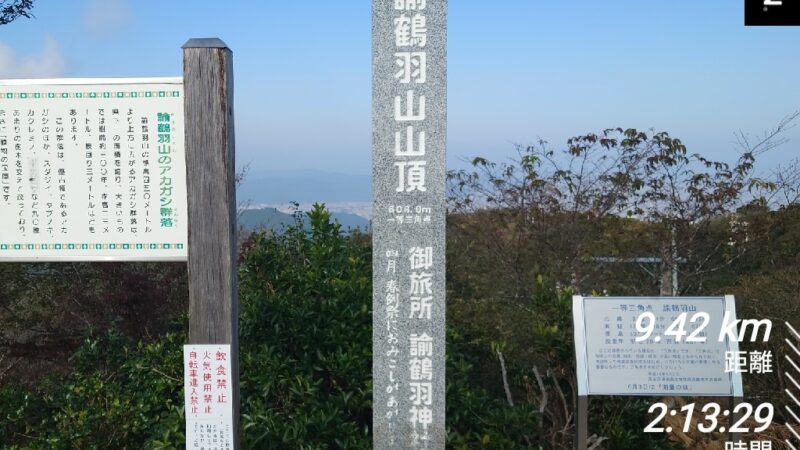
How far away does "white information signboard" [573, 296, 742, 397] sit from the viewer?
4977mm

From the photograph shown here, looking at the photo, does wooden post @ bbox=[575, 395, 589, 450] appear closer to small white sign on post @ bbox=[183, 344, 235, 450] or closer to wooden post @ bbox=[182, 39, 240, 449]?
small white sign on post @ bbox=[183, 344, 235, 450]

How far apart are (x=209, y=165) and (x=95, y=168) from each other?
0.67 m

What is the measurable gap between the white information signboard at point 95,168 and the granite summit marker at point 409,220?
1.13 m

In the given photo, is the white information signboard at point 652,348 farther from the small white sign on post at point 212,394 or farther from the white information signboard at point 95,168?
the white information signboard at point 95,168

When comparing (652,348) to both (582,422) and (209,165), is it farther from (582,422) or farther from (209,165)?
(209,165)

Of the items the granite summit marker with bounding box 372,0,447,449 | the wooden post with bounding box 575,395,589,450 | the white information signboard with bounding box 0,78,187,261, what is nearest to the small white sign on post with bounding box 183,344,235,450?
the white information signboard with bounding box 0,78,187,261

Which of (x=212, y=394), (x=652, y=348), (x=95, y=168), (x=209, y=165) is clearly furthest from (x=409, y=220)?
(x=652, y=348)

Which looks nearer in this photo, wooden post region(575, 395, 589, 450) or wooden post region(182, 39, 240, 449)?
wooden post region(182, 39, 240, 449)

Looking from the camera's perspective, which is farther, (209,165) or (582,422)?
(582,422)

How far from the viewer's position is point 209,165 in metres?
4.27

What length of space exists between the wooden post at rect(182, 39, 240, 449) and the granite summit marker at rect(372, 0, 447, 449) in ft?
2.68

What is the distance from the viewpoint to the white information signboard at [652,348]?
498cm

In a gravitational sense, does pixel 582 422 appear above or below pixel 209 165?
below

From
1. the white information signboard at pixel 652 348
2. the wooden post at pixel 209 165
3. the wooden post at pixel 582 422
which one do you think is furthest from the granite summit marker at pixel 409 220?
the white information signboard at pixel 652 348
